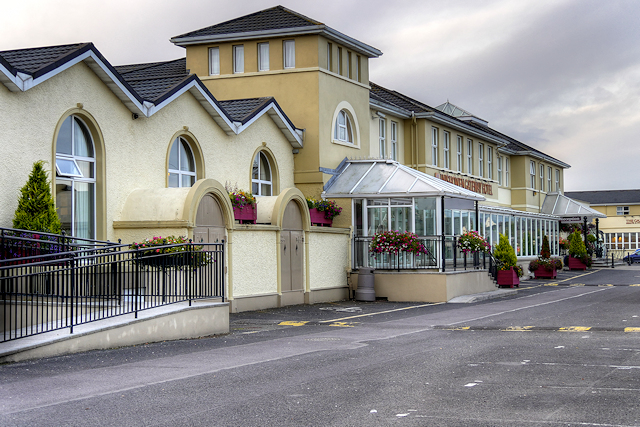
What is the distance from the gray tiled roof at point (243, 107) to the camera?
70.3 ft

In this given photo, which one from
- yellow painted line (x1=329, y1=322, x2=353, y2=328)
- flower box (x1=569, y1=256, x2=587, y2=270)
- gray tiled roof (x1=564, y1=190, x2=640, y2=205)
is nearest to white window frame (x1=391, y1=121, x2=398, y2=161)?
yellow painted line (x1=329, y1=322, x2=353, y2=328)

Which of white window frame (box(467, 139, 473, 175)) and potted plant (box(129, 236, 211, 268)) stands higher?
white window frame (box(467, 139, 473, 175))

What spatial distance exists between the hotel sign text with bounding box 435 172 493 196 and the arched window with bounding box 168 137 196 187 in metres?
15.8

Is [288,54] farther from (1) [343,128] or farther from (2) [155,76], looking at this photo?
(2) [155,76]

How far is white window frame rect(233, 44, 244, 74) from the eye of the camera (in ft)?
82.3

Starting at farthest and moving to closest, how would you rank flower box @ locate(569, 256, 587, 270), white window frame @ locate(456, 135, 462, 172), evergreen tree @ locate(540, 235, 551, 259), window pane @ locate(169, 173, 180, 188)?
1. flower box @ locate(569, 256, 587, 270)
2. evergreen tree @ locate(540, 235, 551, 259)
3. white window frame @ locate(456, 135, 462, 172)
4. window pane @ locate(169, 173, 180, 188)

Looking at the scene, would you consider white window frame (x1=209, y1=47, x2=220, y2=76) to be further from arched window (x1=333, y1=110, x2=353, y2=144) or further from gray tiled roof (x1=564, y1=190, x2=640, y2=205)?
gray tiled roof (x1=564, y1=190, x2=640, y2=205)

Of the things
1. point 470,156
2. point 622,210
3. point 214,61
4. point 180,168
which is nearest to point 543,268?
point 470,156

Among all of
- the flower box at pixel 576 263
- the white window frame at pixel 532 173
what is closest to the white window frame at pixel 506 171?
the white window frame at pixel 532 173

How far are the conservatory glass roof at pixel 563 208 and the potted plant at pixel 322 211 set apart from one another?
2875 centimetres

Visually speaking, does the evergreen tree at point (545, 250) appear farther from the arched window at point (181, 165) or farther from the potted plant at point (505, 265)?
the arched window at point (181, 165)

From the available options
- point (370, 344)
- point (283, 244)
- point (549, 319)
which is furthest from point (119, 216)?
point (549, 319)

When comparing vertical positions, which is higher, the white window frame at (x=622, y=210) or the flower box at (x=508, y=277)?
the white window frame at (x=622, y=210)

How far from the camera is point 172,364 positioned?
403 inches
